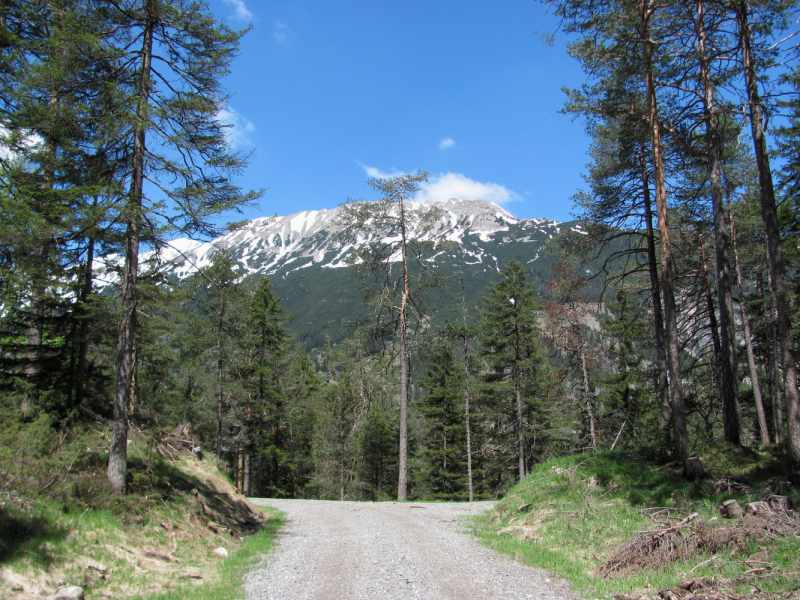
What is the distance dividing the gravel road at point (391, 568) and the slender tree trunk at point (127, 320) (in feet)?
10.6

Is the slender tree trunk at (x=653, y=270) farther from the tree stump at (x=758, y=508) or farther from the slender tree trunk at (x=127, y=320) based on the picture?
the slender tree trunk at (x=127, y=320)

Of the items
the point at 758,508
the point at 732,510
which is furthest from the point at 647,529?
the point at 758,508

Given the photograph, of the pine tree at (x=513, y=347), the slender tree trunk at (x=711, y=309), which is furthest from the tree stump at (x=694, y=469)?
the pine tree at (x=513, y=347)

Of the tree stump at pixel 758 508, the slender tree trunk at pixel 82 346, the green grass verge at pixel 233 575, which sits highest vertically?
the slender tree trunk at pixel 82 346

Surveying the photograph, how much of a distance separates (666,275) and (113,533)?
38.9ft

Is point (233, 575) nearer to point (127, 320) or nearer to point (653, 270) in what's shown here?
point (127, 320)

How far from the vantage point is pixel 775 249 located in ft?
28.5

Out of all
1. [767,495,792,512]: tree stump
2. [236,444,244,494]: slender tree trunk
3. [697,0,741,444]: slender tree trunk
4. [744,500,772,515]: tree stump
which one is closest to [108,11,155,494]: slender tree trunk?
[744,500,772,515]: tree stump

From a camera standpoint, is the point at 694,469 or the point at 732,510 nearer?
the point at 732,510

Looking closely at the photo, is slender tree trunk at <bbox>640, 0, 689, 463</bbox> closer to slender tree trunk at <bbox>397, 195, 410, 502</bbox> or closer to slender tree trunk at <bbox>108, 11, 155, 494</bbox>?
slender tree trunk at <bbox>108, 11, 155, 494</bbox>

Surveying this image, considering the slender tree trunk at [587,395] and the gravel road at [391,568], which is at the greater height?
the slender tree trunk at [587,395]

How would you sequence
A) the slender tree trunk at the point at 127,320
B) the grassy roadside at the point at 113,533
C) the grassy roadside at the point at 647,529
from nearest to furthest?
the grassy roadside at the point at 647,529
the grassy roadside at the point at 113,533
the slender tree trunk at the point at 127,320

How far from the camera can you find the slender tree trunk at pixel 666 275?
1029 centimetres

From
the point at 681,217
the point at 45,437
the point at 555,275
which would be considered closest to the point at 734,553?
the point at 45,437
